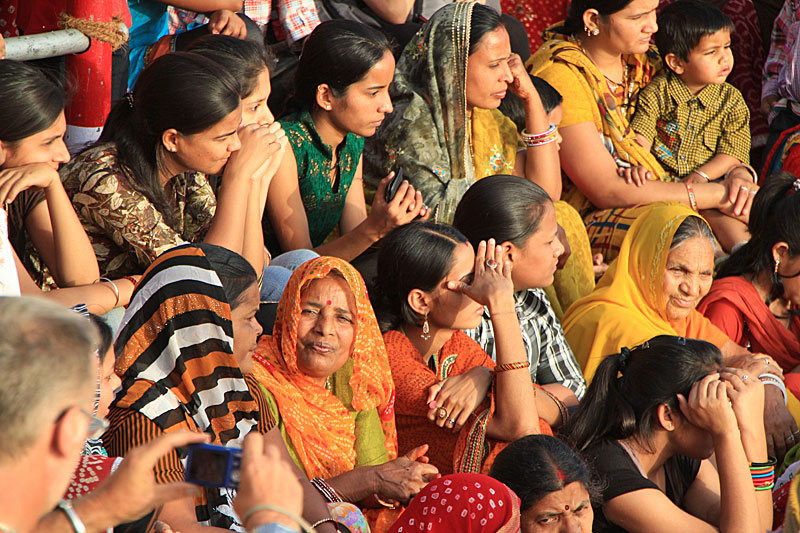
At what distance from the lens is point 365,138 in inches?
191

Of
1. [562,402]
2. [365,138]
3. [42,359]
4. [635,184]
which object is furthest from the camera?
[635,184]

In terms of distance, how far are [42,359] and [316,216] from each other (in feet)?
10.2

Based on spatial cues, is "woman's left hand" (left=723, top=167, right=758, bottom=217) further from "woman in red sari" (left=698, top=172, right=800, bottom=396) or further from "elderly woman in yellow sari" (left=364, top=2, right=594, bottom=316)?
"elderly woman in yellow sari" (left=364, top=2, right=594, bottom=316)

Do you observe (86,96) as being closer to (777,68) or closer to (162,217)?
(162,217)

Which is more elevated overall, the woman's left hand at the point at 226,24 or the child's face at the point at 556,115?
the woman's left hand at the point at 226,24

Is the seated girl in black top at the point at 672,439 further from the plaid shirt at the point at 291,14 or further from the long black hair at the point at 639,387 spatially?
the plaid shirt at the point at 291,14

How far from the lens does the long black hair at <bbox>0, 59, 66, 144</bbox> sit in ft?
9.84

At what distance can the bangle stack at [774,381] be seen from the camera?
409 centimetres

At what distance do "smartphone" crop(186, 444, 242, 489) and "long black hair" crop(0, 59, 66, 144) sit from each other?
5.89 ft

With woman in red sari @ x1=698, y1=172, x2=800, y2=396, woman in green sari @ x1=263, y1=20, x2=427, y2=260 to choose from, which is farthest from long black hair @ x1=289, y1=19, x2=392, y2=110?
woman in red sari @ x1=698, y1=172, x2=800, y2=396

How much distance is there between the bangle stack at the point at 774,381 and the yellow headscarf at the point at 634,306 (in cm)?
34

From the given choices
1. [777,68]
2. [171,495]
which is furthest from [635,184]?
[171,495]

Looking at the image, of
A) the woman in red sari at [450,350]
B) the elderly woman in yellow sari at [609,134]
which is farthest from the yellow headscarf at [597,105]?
the woman in red sari at [450,350]

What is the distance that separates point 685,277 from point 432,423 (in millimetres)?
1510
